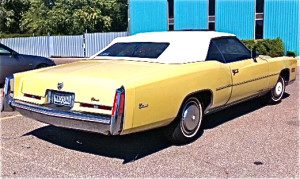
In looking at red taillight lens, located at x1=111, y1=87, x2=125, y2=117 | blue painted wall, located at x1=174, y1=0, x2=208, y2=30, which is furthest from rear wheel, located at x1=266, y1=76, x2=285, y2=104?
blue painted wall, located at x1=174, y1=0, x2=208, y2=30

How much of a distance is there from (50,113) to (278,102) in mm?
4792

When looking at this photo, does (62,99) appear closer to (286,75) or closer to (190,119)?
(190,119)

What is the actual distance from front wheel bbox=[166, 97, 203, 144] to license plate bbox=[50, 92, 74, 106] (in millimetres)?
1310

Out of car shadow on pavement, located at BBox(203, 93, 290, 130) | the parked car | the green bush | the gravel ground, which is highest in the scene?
the green bush

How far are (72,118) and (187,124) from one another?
1.57m

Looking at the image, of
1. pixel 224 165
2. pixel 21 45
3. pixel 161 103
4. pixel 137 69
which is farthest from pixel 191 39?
pixel 21 45

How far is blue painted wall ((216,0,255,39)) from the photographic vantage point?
22.1m

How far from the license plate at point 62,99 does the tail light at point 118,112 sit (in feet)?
2.22

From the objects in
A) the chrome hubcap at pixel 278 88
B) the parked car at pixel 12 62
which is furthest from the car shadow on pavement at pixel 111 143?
the parked car at pixel 12 62

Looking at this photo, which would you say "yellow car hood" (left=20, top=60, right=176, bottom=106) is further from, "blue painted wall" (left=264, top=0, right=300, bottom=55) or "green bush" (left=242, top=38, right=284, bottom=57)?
"blue painted wall" (left=264, top=0, right=300, bottom=55)

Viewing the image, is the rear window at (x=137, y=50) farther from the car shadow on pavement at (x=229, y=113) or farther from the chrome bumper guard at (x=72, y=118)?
the chrome bumper guard at (x=72, y=118)

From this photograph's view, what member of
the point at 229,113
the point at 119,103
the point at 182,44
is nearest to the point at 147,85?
the point at 119,103

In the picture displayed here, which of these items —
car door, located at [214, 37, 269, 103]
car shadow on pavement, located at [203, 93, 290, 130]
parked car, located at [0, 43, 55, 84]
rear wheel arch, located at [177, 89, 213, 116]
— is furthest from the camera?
parked car, located at [0, 43, 55, 84]

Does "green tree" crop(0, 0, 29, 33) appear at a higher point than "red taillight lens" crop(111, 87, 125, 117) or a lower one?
higher
